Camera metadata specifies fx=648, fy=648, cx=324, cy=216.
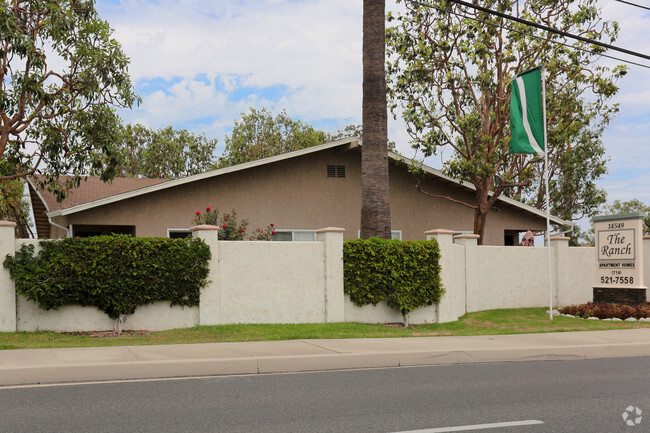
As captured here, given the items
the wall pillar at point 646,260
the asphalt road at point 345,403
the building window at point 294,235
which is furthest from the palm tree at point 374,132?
the wall pillar at point 646,260

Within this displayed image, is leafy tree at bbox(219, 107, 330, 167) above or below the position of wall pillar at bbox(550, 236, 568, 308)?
above

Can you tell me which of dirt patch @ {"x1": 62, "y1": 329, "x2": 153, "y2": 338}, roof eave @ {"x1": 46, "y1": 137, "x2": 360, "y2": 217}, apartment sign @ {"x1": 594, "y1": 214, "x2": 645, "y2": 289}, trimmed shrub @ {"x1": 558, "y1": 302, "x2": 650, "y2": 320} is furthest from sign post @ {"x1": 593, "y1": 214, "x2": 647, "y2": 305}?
dirt patch @ {"x1": 62, "y1": 329, "x2": 153, "y2": 338}

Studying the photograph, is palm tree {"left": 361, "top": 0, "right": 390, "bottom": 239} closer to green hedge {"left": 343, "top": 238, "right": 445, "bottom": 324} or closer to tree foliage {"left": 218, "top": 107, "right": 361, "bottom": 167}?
green hedge {"left": 343, "top": 238, "right": 445, "bottom": 324}

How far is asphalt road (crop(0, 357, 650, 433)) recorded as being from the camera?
6613mm

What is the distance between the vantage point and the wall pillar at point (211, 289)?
568 inches

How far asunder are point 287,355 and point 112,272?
4933 millimetres

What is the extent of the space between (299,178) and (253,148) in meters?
29.8

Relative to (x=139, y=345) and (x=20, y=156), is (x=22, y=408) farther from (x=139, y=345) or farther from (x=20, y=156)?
(x=20, y=156)

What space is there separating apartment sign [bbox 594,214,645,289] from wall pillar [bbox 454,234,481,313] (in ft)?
12.9

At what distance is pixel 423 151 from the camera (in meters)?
24.8

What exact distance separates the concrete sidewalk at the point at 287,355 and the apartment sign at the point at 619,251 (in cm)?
516

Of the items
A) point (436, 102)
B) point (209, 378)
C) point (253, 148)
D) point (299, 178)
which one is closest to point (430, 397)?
point (209, 378)

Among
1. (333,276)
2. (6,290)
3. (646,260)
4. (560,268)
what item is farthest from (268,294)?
(646,260)

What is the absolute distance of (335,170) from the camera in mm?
21422
